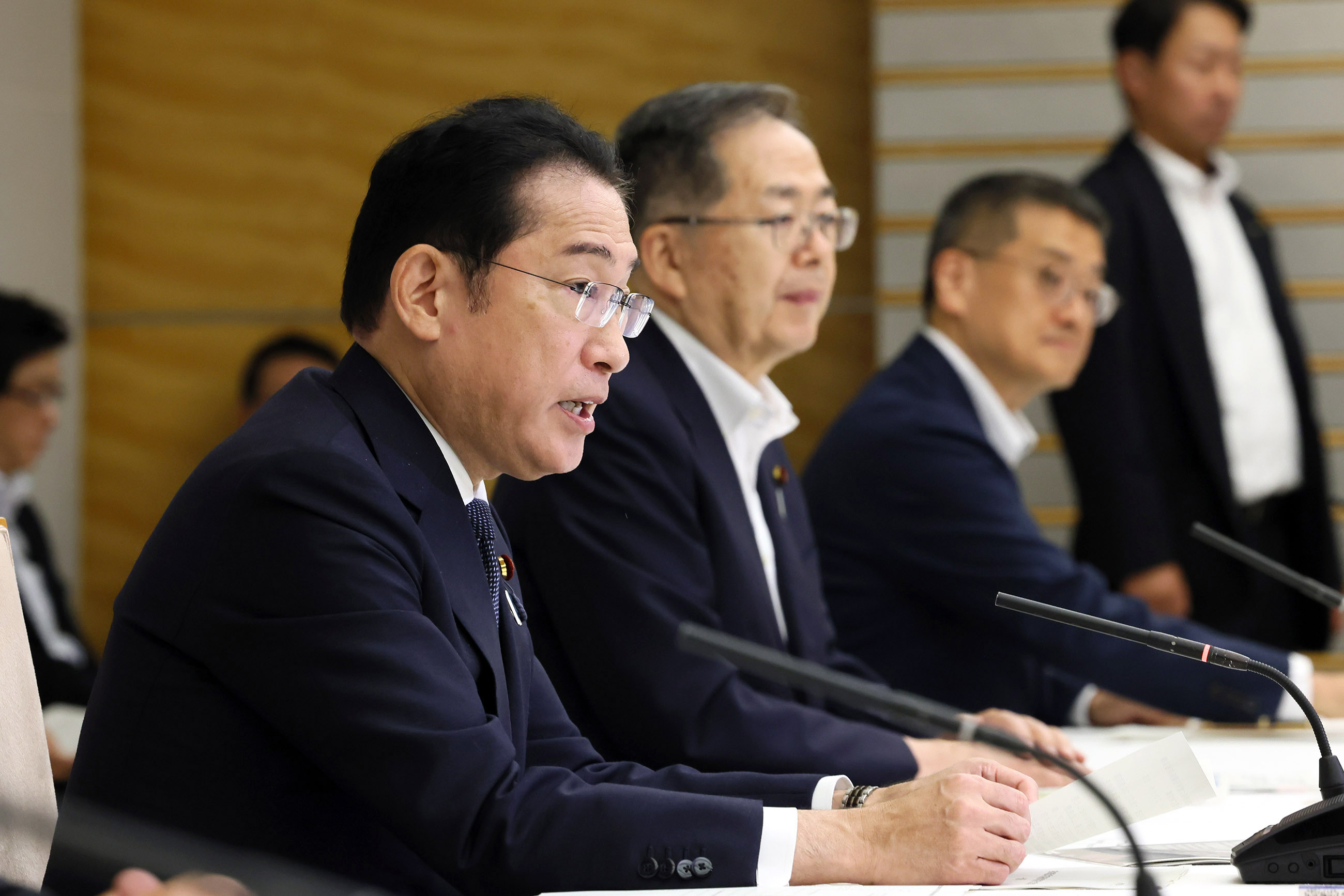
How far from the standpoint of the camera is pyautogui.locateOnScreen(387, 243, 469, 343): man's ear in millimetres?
1391

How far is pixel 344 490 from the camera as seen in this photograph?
1.23 metres

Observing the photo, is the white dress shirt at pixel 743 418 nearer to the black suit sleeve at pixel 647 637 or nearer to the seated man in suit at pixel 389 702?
the black suit sleeve at pixel 647 637

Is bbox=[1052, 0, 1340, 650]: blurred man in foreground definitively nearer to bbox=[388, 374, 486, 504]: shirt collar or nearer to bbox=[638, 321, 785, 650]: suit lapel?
bbox=[638, 321, 785, 650]: suit lapel

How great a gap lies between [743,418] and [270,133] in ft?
9.75

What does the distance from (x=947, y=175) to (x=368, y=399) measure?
297 cm

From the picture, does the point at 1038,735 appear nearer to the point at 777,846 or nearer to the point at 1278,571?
the point at 1278,571

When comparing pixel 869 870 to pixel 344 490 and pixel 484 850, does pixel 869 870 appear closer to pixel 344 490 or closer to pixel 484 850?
pixel 484 850

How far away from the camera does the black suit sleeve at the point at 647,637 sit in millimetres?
1741

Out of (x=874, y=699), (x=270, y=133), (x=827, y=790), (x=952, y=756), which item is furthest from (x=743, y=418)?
(x=270, y=133)

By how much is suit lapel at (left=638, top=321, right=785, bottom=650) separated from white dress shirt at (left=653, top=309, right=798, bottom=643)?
2 cm

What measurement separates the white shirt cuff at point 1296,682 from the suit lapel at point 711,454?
724 mm

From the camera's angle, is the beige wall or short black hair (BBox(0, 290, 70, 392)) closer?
short black hair (BBox(0, 290, 70, 392))

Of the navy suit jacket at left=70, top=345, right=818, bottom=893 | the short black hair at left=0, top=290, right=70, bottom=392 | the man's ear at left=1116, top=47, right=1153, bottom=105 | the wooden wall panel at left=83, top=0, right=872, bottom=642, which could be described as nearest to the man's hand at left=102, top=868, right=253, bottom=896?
the navy suit jacket at left=70, top=345, right=818, bottom=893

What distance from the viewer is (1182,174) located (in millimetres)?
3516
